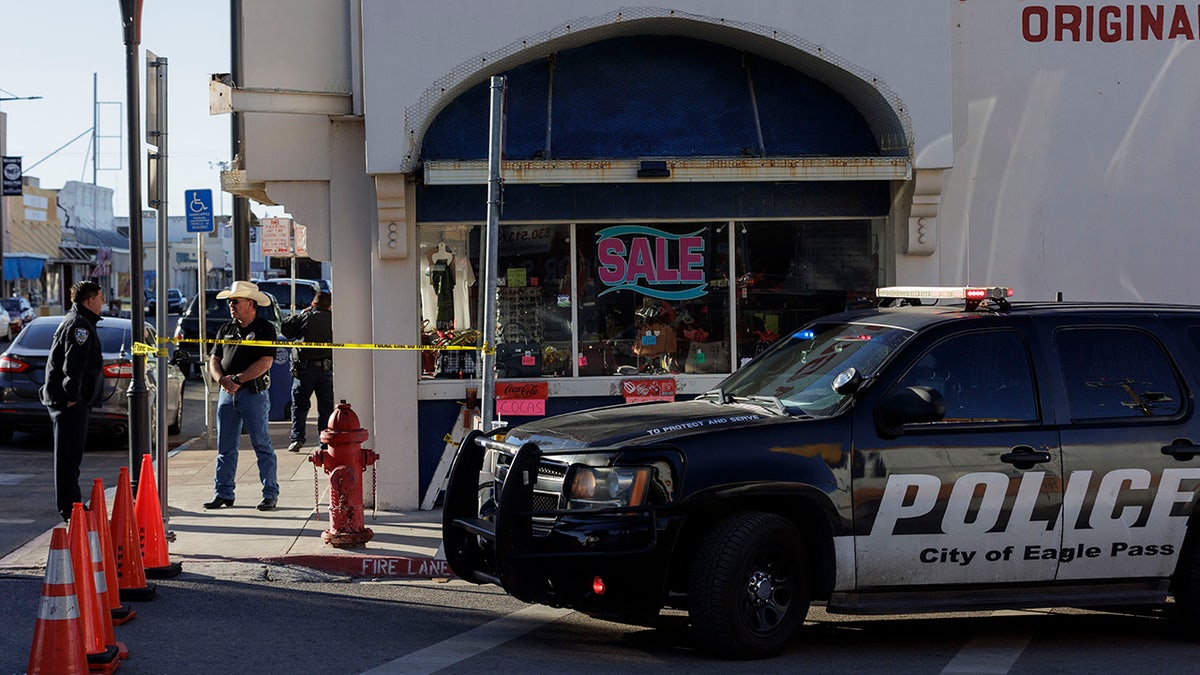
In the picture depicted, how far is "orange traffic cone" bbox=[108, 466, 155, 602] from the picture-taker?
318 inches

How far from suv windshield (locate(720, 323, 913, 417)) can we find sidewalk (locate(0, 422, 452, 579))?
9.29ft

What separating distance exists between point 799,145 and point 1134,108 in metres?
3.16

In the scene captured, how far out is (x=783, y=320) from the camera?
12133 mm

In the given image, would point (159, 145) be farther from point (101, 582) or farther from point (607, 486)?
point (607, 486)

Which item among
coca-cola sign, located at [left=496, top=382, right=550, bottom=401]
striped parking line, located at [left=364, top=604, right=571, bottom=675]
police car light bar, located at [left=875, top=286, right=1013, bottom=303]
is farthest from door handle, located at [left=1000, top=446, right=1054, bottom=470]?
coca-cola sign, located at [left=496, top=382, right=550, bottom=401]

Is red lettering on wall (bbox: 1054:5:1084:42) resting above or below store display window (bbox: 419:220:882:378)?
above

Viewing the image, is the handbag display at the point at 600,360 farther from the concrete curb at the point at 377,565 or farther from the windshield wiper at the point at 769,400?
the windshield wiper at the point at 769,400

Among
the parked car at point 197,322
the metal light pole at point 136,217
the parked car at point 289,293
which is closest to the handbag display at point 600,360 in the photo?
the metal light pole at point 136,217

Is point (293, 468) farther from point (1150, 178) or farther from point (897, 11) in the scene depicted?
point (1150, 178)

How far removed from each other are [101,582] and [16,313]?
41457mm

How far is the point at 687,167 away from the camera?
37.2 feet

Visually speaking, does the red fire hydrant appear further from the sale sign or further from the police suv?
the sale sign

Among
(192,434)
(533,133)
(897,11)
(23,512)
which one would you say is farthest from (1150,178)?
(192,434)

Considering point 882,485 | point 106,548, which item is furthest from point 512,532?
point 106,548
